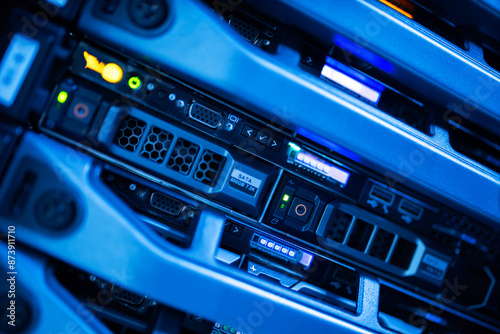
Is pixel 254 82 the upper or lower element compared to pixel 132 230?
upper

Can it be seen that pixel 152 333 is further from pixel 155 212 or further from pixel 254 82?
pixel 254 82

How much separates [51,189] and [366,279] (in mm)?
917

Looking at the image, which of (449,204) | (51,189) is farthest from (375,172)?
(51,189)

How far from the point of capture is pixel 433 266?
1.23 m

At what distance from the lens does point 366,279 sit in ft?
3.80

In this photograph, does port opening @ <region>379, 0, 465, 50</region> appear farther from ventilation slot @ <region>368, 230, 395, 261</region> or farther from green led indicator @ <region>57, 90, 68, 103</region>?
green led indicator @ <region>57, 90, 68, 103</region>

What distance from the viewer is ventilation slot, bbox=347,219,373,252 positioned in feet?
3.91

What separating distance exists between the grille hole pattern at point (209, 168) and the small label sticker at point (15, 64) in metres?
0.47

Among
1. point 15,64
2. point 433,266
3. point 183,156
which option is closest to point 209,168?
point 183,156

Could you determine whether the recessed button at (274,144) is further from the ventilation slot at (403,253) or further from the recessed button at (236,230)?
the ventilation slot at (403,253)

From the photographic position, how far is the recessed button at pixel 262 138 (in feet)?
3.53

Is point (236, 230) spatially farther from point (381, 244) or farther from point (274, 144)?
point (381, 244)

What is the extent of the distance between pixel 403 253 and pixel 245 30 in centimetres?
87

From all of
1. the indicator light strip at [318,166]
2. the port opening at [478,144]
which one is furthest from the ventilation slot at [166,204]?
the port opening at [478,144]
